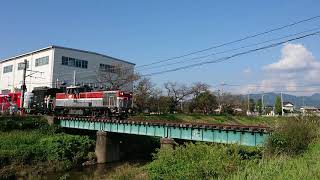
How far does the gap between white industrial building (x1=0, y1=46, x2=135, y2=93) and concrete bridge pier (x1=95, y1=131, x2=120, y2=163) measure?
33.7 metres

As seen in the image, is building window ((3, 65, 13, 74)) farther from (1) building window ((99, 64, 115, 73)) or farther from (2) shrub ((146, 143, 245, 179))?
(2) shrub ((146, 143, 245, 179))

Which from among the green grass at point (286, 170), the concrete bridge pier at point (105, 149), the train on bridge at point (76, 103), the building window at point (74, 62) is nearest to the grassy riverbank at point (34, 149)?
the concrete bridge pier at point (105, 149)

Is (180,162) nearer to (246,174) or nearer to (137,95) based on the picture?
(246,174)

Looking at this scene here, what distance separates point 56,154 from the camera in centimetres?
3641

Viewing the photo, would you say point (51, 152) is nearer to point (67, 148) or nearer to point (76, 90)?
point (67, 148)

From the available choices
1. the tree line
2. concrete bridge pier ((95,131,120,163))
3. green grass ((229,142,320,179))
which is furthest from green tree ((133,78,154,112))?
green grass ((229,142,320,179))

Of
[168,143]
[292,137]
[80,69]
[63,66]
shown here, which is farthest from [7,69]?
[292,137]

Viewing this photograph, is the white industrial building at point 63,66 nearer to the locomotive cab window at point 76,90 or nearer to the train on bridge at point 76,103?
the train on bridge at point 76,103

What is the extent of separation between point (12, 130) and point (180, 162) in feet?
94.2

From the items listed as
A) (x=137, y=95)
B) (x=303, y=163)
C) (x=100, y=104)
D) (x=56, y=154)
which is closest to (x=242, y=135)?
(x=303, y=163)

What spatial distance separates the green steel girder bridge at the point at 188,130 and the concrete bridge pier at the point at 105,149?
2.62 ft

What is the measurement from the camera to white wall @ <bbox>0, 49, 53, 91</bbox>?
7500cm

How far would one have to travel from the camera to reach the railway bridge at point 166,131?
27.4 metres

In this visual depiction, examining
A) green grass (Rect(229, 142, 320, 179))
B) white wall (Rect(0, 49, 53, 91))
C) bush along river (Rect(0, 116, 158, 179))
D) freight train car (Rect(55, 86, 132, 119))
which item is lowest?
bush along river (Rect(0, 116, 158, 179))
